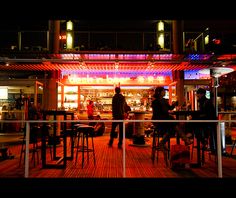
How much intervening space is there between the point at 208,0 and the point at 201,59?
5.28 metres

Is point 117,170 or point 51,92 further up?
point 51,92

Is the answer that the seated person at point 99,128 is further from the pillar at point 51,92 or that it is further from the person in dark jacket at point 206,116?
the person in dark jacket at point 206,116

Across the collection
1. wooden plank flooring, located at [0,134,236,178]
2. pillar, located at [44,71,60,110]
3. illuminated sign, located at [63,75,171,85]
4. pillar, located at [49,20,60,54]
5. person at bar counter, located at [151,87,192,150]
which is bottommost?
wooden plank flooring, located at [0,134,236,178]

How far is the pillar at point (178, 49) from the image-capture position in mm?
13141

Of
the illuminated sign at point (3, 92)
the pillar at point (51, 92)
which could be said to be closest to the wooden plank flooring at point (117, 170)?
the pillar at point (51, 92)

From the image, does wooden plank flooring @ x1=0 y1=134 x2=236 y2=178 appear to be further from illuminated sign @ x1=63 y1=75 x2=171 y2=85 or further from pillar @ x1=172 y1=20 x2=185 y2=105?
illuminated sign @ x1=63 y1=75 x2=171 y2=85

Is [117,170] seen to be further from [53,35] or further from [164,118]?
[53,35]

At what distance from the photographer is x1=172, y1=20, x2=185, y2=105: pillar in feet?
43.1

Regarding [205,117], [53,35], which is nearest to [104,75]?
[53,35]

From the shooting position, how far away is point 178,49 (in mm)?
13250

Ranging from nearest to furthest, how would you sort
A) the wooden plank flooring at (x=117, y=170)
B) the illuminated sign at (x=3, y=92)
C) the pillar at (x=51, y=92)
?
the wooden plank flooring at (x=117, y=170), the pillar at (x=51, y=92), the illuminated sign at (x=3, y=92)

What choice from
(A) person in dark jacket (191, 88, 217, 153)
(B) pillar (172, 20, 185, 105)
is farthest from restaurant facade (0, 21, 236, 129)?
(A) person in dark jacket (191, 88, 217, 153)

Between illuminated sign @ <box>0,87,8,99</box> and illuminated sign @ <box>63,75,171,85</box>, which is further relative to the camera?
illuminated sign @ <box>0,87,8,99</box>
